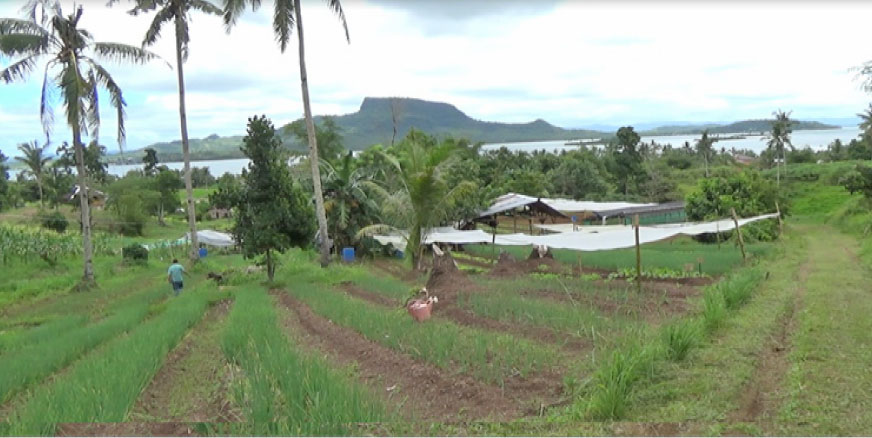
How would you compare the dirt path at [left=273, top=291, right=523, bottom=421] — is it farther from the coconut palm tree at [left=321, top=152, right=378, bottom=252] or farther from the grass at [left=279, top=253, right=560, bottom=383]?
the coconut palm tree at [left=321, top=152, right=378, bottom=252]

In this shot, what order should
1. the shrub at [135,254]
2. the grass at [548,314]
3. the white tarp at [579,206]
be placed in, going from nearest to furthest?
the grass at [548,314]
the shrub at [135,254]
the white tarp at [579,206]

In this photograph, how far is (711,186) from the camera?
103 ft

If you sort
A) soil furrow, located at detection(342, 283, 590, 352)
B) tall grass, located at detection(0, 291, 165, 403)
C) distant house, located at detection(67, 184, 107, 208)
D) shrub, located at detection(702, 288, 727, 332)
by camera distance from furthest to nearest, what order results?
1. distant house, located at detection(67, 184, 107, 208)
2. shrub, located at detection(702, 288, 727, 332)
3. soil furrow, located at detection(342, 283, 590, 352)
4. tall grass, located at detection(0, 291, 165, 403)

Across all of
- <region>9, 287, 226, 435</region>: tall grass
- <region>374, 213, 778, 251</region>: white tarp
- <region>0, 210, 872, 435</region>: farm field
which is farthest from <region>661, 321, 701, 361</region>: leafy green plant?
<region>374, 213, 778, 251</region>: white tarp

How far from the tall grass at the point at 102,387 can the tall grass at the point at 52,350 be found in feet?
1.25

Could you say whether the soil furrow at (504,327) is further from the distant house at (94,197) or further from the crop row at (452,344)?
the distant house at (94,197)

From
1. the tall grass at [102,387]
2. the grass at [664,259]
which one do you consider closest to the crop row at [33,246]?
the tall grass at [102,387]

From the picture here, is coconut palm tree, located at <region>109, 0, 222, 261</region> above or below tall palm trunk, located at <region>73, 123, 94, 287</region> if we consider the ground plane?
above

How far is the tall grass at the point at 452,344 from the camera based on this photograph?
718 cm

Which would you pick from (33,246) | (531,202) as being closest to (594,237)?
(531,202)

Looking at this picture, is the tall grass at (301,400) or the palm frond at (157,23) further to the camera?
the palm frond at (157,23)

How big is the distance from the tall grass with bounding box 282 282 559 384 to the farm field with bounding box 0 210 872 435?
0.12 ft

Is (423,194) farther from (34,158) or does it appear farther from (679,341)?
(34,158)

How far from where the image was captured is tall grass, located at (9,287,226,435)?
205 inches
